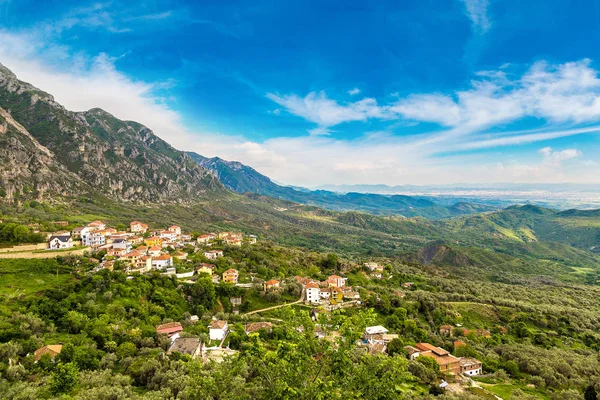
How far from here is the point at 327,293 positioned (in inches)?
2574

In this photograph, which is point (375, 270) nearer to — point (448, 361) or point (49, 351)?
point (448, 361)

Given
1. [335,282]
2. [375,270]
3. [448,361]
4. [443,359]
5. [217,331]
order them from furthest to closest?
[375,270]
[335,282]
[217,331]
[443,359]
[448,361]

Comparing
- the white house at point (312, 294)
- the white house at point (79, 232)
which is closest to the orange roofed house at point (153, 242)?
the white house at point (79, 232)

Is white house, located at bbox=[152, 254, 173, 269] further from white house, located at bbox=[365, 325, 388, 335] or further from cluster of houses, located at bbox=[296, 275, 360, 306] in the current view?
white house, located at bbox=[365, 325, 388, 335]

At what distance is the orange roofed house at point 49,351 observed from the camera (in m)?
30.8

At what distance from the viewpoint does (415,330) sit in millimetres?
54594

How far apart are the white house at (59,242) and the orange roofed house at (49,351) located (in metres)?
36.7

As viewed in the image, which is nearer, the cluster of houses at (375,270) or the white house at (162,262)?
the white house at (162,262)

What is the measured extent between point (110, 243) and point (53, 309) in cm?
3461

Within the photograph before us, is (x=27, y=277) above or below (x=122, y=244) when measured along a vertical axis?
below

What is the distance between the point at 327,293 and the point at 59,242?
189 ft

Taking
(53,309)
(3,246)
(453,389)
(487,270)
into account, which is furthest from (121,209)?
(487,270)

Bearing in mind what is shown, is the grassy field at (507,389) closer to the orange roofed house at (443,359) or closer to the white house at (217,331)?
the orange roofed house at (443,359)

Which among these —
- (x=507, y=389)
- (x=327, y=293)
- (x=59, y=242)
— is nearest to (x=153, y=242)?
(x=59, y=242)
